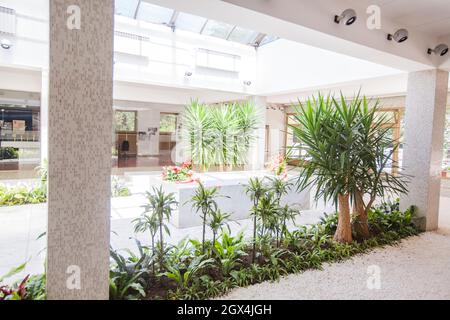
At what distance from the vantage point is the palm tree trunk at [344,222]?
3.75 m

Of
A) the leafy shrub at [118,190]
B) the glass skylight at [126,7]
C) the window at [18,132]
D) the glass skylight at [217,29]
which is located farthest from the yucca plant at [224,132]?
the window at [18,132]

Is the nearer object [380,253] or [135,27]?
[380,253]

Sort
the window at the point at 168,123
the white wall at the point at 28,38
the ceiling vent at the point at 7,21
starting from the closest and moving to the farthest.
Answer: the ceiling vent at the point at 7,21 < the white wall at the point at 28,38 < the window at the point at 168,123

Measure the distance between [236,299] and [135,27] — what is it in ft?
23.4

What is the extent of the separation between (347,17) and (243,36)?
20.0 ft

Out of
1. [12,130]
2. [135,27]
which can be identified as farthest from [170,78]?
[12,130]

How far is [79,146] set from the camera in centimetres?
201

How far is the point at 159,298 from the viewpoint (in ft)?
8.00

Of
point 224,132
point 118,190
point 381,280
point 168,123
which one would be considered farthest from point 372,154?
point 168,123

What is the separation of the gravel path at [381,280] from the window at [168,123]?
35.0ft

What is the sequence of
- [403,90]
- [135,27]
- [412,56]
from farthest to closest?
1. [403,90]
2. [135,27]
3. [412,56]

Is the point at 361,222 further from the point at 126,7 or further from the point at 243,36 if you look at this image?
the point at 126,7

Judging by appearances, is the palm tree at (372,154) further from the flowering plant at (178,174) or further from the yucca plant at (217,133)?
the yucca plant at (217,133)
